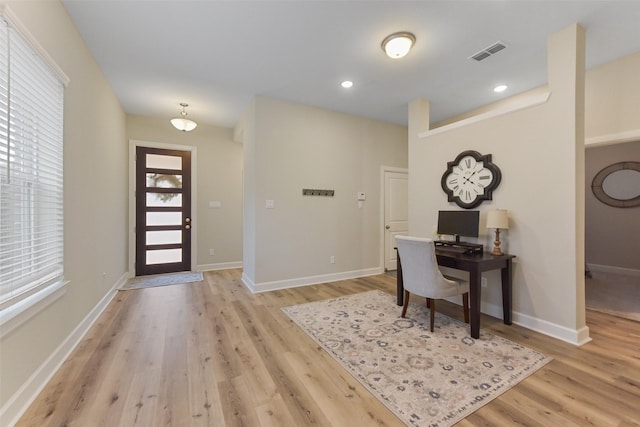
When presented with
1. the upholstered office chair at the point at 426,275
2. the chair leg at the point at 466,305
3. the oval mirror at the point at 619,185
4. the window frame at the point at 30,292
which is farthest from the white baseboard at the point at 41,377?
the oval mirror at the point at 619,185

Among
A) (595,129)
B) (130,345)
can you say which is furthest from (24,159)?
(595,129)

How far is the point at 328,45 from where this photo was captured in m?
2.68

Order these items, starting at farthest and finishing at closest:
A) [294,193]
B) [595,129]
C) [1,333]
Answer: [294,193] < [595,129] < [1,333]

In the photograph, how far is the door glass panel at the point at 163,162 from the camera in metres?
4.78

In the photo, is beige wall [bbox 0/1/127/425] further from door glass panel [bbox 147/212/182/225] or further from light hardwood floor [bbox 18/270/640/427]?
door glass panel [bbox 147/212/182/225]

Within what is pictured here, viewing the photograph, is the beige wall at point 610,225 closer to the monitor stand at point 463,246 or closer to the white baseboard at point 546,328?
the white baseboard at point 546,328

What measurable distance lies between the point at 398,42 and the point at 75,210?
3.39 meters

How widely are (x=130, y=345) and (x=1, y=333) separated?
1.07 metres

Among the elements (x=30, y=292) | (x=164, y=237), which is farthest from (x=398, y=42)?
(x=164, y=237)

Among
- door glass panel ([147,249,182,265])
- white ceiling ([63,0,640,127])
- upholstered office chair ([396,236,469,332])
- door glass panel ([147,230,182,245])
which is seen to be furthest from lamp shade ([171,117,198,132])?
upholstered office chair ([396,236,469,332])

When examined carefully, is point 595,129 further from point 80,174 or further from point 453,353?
point 80,174

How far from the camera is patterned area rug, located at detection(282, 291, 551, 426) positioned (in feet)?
5.30

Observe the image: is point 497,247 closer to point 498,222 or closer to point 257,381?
point 498,222

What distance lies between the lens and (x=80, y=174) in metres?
2.53
